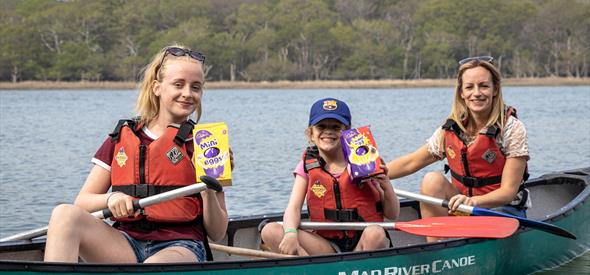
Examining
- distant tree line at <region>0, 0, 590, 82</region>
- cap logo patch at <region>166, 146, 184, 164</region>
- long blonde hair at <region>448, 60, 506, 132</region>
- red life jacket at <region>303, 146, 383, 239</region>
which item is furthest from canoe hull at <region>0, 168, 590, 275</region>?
distant tree line at <region>0, 0, 590, 82</region>

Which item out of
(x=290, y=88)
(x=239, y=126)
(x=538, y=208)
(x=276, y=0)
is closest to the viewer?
(x=538, y=208)

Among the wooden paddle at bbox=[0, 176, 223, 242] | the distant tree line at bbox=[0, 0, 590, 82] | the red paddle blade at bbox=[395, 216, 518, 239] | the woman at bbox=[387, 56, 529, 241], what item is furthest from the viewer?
the distant tree line at bbox=[0, 0, 590, 82]

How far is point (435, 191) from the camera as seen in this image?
6.46m

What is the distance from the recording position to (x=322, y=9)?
306 feet

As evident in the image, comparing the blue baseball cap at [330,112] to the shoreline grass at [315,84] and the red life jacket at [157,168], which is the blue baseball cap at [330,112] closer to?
the red life jacket at [157,168]

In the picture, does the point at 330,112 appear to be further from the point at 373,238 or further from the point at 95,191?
the point at 95,191

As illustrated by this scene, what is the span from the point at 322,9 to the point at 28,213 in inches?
3269

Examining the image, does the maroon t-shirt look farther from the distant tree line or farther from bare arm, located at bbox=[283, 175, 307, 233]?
the distant tree line

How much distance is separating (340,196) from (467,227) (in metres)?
0.75

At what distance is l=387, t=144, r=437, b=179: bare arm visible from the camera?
685cm

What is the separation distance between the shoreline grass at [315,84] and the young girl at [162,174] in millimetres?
70947

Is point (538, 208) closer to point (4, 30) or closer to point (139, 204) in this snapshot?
point (139, 204)

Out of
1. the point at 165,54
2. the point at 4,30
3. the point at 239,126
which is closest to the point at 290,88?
the point at 4,30

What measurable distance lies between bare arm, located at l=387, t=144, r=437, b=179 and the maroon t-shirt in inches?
77.5
